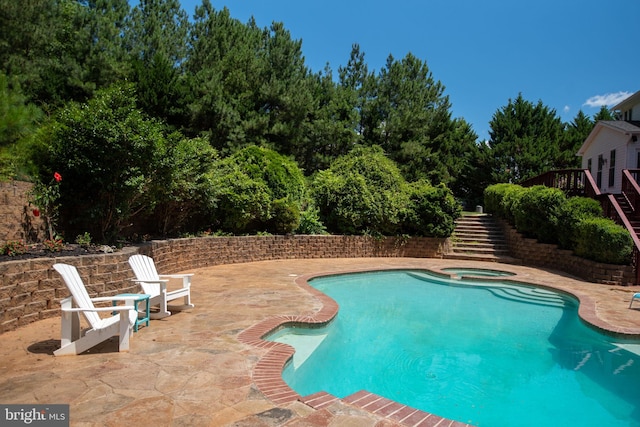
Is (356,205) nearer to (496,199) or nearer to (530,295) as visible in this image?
(496,199)

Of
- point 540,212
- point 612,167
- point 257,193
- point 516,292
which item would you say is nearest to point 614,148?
point 612,167

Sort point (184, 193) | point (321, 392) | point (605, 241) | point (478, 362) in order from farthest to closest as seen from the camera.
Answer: point (184, 193) → point (605, 241) → point (478, 362) → point (321, 392)

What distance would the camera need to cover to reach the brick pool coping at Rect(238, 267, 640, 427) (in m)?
3.16

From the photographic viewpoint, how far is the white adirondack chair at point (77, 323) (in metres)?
4.17

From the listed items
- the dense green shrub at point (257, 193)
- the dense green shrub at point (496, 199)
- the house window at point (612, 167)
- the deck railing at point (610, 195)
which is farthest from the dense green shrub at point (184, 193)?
the house window at point (612, 167)

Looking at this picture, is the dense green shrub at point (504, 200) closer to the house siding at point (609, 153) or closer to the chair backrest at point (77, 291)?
the house siding at point (609, 153)

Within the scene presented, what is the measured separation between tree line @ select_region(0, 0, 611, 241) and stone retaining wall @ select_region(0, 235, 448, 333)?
4.97ft

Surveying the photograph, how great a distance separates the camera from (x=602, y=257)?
10.3m

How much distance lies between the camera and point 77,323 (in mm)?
4320

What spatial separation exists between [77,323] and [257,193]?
26.7 feet

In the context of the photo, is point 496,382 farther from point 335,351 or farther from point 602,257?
point 602,257

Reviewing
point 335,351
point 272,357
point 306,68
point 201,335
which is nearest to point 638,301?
point 335,351

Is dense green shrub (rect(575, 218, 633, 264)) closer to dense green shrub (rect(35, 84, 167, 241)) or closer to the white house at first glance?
the white house

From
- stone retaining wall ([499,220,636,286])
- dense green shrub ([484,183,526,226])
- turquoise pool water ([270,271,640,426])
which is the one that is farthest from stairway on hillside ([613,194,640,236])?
turquoise pool water ([270,271,640,426])
